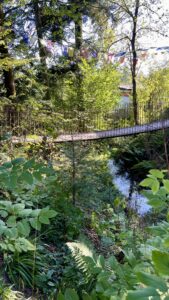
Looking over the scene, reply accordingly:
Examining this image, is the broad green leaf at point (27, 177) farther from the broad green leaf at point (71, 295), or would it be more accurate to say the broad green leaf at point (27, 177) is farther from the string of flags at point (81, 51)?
the string of flags at point (81, 51)

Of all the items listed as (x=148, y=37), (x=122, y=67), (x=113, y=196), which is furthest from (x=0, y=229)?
(x=122, y=67)

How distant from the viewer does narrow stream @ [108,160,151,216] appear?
14.6ft

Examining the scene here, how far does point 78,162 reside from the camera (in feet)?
11.2

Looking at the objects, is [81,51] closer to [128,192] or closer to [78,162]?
[128,192]

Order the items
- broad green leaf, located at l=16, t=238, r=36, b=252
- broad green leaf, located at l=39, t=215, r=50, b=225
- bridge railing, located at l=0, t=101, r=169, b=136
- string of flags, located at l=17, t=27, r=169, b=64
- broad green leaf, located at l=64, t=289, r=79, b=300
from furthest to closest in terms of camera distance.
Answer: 1. string of flags, located at l=17, t=27, r=169, b=64
2. bridge railing, located at l=0, t=101, r=169, b=136
3. broad green leaf, located at l=16, t=238, r=36, b=252
4. broad green leaf, located at l=39, t=215, r=50, b=225
5. broad green leaf, located at l=64, t=289, r=79, b=300

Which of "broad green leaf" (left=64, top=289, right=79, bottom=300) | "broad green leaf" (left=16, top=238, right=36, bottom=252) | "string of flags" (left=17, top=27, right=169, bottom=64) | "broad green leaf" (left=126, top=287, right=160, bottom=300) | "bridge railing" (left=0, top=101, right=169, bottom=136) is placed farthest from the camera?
"string of flags" (left=17, top=27, right=169, bottom=64)

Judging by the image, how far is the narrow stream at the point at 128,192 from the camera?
4.46 meters

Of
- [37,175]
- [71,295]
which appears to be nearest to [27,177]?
[37,175]

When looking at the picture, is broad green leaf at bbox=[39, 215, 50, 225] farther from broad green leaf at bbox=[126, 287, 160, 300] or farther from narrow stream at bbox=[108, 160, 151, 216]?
narrow stream at bbox=[108, 160, 151, 216]

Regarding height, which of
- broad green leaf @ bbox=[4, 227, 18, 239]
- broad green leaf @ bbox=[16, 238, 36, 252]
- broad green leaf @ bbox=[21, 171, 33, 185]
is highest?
broad green leaf @ bbox=[21, 171, 33, 185]

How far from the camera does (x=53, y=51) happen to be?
915 cm

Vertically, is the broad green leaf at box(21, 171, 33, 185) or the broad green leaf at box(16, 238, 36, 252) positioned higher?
the broad green leaf at box(21, 171, 33, 185)

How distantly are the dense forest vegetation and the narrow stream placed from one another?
32 millimetres

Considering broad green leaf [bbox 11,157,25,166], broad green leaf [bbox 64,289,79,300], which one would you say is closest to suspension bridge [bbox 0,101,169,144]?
broad green leaf [bbox 11,157,25,166]
